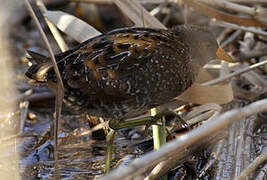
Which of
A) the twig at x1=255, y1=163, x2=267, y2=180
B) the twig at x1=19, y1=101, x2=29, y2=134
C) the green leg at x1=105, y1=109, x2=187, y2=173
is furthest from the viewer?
the twig at x1=19, y1=101, x2=29, y2=134

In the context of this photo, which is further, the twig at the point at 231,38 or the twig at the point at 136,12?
the twig at the point at 231,38

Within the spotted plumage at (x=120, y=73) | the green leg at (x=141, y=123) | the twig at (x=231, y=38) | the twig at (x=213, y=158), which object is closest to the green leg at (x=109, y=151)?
the green leg at (x=141, y=123)

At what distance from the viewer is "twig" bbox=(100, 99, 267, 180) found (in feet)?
5.27

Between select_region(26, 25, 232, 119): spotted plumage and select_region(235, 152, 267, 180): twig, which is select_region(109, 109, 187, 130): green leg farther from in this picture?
select_region(235, 152, 267, 180): twig

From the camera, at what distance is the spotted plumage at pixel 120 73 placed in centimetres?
Answer: 260

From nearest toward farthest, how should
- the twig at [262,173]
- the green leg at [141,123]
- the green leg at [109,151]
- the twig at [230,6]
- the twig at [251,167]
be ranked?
the twig at [251,167]
the twig at [262,173]
the green leg at [141,123]
the green leg at [109,151]
the twig at [230,6]

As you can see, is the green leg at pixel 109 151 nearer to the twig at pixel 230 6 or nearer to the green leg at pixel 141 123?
the green leg at pixel 141 123

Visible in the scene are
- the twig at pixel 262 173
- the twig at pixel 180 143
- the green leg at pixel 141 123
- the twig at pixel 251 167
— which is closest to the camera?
the twig at pixel 180 143

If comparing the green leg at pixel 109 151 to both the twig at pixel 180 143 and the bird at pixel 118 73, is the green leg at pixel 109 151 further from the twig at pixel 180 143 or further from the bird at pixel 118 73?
the twig at pixel 180 143

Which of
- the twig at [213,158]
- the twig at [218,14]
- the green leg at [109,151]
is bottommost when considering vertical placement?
the twig at [213,158]

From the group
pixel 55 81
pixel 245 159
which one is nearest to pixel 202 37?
pixel 245 159

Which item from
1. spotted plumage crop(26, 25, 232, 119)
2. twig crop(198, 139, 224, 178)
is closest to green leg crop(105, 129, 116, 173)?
spotted plumage crop(26, 25, 232, 119)

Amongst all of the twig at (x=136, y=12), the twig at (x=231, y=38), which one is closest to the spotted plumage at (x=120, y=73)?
the twig at (x=136, y=12)

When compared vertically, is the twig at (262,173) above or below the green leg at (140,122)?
below
